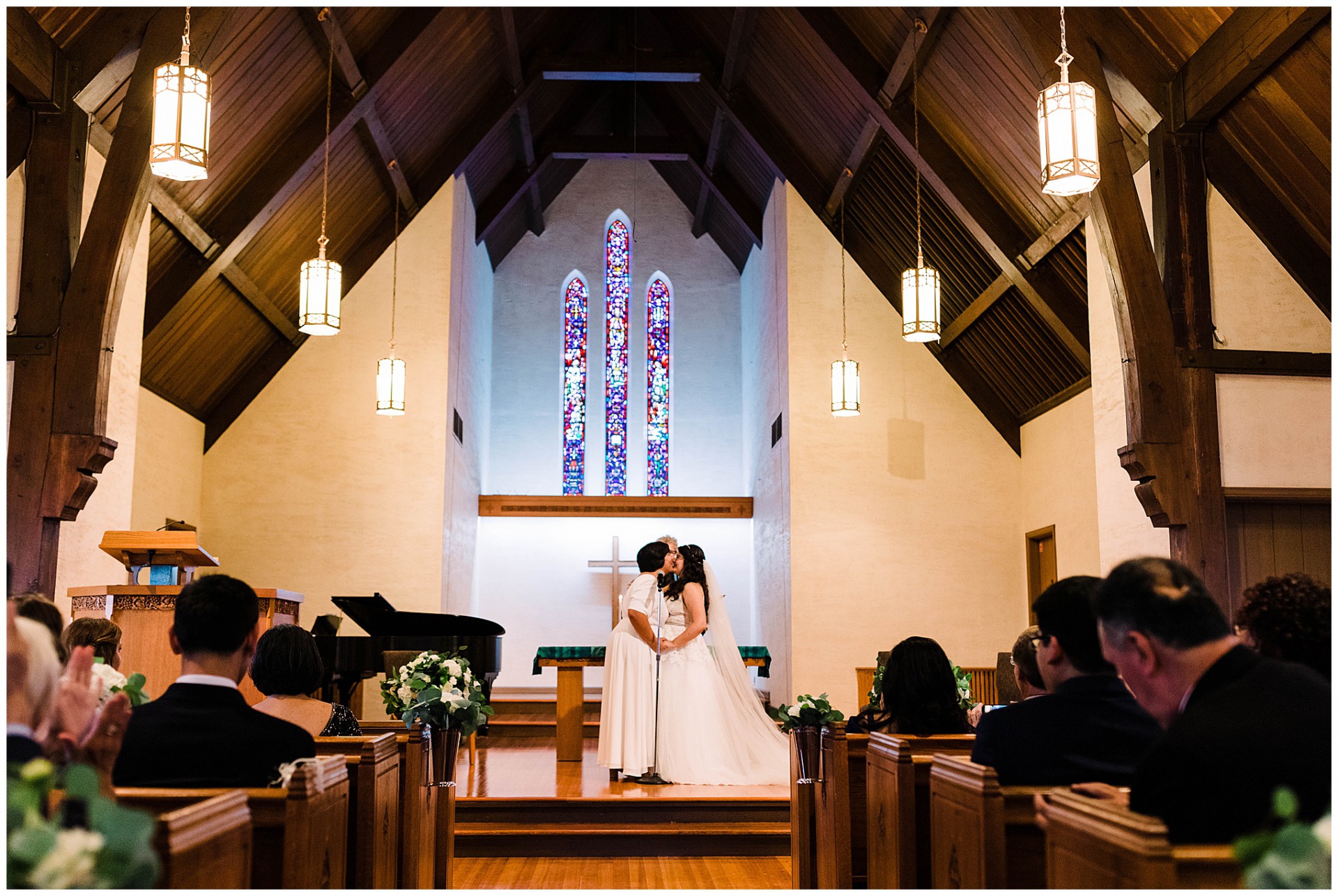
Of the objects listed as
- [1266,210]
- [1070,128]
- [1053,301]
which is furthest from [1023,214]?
[1070,128]

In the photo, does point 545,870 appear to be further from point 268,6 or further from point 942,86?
point 942,86

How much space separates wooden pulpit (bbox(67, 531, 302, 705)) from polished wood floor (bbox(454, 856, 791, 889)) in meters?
1.56

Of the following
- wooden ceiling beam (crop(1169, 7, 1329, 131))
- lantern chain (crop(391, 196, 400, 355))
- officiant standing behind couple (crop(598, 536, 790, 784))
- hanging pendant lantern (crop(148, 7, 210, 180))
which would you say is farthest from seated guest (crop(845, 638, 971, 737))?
lantern chain (crop(391, 196, 400, 355))

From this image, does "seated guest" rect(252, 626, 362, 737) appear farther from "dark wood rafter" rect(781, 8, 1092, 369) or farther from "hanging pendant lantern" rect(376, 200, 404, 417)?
"dark wood rafter" rect(781, 8, 1092, 369)

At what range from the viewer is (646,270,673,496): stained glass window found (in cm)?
1291

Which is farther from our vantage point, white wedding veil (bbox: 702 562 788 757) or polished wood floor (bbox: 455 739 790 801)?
white wedding veil (bbox: 702 562 788 757)

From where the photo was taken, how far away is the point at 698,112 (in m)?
10.7

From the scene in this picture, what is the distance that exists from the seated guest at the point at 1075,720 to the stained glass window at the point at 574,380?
10579 millimetres

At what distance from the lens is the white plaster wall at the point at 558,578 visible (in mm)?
12250

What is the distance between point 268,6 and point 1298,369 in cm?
593

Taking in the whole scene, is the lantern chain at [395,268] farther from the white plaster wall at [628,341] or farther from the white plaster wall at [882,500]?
the white plaster wall at [882,500]

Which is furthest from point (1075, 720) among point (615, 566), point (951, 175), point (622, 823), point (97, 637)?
point (615, 566)

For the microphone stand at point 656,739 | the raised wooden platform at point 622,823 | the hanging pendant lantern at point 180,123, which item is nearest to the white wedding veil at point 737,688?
the microphone stand at point 656,739

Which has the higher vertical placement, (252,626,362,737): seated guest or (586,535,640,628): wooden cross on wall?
(586,535,640,628): wooden cross on wall
